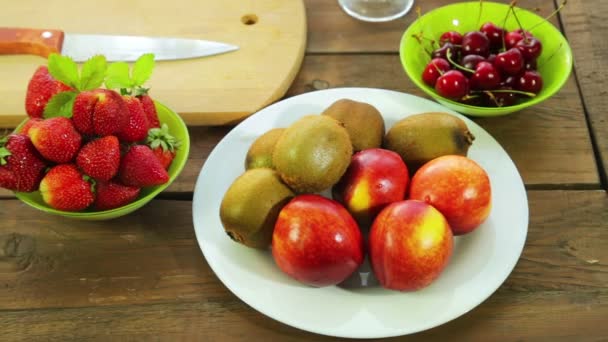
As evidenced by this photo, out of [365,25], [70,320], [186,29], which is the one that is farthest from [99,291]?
[365,25]

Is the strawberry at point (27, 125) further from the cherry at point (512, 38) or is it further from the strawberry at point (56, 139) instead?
the cherry at point (512, 38)

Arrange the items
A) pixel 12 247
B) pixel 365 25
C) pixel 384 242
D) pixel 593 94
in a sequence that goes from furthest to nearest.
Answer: pixel 365 25
pixel 593 94
pixel 12 247
pixel 384 242

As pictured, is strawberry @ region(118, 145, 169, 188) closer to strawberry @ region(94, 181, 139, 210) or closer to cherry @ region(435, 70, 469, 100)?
strawberry @ region(94, 181, 139, 210)

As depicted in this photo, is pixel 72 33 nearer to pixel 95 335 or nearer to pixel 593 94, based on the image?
pixel 95 335

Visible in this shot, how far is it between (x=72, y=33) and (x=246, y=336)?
618 millimetres

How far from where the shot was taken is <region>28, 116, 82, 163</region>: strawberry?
0.60 metres

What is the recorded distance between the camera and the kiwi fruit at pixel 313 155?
60cm

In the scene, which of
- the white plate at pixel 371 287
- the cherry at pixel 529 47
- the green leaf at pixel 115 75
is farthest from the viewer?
the cherry at pixel 529 47

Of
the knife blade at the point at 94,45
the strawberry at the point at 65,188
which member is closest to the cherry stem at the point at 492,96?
the knife blade at the point at 94,45

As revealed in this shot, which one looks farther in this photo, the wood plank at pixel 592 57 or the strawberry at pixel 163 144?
the wood plank at pixel 592 57

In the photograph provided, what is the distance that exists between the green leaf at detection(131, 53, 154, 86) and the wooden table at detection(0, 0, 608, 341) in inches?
5.6

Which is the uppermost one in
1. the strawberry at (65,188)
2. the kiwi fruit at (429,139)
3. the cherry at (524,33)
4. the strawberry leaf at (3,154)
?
the strawberry leaf at (3,154)

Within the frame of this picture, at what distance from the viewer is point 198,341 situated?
24.4 inches

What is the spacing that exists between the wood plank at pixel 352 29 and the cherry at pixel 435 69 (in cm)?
16
